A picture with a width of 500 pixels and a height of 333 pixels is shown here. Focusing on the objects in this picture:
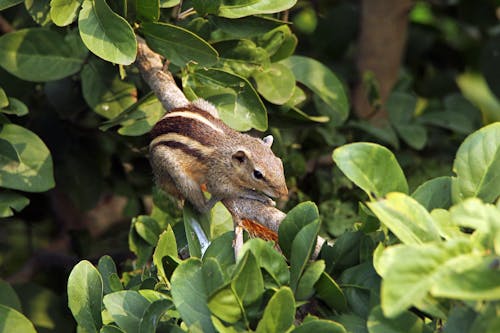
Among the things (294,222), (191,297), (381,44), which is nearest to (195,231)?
(294,222)

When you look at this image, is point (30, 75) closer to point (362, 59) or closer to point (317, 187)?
point (317, 187)

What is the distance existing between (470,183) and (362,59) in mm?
1973

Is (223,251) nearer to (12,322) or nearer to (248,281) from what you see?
(248,281)

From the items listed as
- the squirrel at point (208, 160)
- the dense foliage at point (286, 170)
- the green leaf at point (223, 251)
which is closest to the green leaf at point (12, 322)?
the dense foliage at point (286, 170)

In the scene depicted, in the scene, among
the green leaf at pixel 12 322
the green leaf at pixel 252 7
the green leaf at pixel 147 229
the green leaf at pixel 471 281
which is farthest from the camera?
the green leaf at pixel 147 229

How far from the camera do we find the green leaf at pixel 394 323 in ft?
4.52

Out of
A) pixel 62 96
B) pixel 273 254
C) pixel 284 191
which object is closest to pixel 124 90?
pixel 62 96

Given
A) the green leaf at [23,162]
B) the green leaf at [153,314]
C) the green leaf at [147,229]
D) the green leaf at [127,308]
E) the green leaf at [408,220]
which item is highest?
the green leaf at [408,220]

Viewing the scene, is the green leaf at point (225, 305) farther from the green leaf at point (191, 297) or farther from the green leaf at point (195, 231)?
the green leaf at point (195, 231)

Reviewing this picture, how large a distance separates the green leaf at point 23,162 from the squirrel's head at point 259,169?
51 centimetres

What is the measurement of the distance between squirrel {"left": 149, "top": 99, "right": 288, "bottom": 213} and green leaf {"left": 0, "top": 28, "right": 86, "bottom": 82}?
0.39m

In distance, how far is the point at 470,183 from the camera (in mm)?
1617

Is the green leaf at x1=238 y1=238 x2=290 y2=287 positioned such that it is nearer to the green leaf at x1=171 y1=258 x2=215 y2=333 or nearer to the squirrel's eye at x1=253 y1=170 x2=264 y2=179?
the green leaf at x1=171 y1=258 x2=215 y2=333

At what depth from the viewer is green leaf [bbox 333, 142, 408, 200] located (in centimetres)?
162
